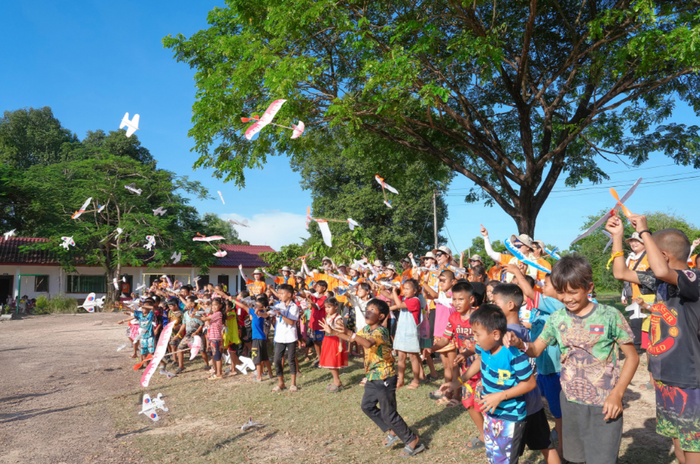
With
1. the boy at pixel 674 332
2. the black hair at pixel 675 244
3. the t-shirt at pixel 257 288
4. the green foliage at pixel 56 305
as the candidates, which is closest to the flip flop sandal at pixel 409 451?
the boy at pixel 674 332

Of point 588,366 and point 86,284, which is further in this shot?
point 86,284

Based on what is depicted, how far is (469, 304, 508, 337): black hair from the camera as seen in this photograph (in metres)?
2.85

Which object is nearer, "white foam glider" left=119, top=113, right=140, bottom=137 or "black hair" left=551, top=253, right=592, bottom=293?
"black hair" left=551, top=253, right=592, bottom=293

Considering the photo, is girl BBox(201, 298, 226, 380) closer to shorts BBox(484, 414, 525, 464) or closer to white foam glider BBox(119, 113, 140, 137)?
white foam glider BBox(119, 113, 140, 137)

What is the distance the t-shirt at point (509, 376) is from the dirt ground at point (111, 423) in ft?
5.39

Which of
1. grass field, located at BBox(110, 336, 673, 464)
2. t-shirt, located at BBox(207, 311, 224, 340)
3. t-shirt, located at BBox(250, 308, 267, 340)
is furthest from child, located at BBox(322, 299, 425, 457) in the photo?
t-shirt, located at BBox(207, 311, 224, 340)

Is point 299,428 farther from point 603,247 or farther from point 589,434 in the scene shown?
point 603,247

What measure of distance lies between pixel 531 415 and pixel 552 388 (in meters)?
0.76

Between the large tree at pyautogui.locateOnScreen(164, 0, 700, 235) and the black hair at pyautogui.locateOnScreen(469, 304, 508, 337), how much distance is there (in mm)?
5572

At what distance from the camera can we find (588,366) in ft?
8.91

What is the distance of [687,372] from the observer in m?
2.64

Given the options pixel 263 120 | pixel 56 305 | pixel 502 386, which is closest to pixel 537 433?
pixel 502 386

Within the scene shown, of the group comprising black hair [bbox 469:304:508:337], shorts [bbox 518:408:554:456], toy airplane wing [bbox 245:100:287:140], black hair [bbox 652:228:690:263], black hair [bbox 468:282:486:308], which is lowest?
shorts [bbox 518:408:554:456]

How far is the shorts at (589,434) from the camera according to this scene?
2641mm
